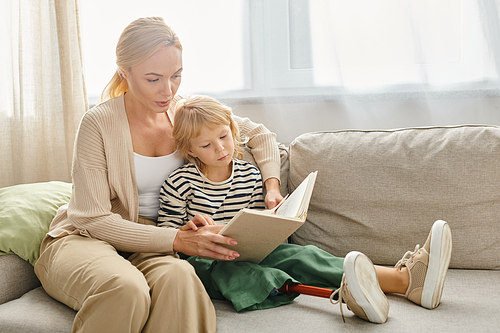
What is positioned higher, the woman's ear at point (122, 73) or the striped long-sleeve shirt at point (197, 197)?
the woman's ear at point (122, 73)

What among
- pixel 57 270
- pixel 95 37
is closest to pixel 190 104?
pixel 57 270

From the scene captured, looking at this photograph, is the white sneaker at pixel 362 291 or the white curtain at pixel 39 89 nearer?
the white sneaker at pixel 362 291

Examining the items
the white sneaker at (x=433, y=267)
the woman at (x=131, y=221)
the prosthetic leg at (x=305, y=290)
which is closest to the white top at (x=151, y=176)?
the woman at (x=131, y=221)

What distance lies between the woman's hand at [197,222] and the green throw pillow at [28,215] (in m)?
0.52

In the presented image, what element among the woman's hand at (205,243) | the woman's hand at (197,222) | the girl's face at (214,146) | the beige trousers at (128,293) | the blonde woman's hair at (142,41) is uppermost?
the blonde woman's hair at (142,41)

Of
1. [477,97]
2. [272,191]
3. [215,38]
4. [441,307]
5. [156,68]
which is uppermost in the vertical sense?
[215,38]

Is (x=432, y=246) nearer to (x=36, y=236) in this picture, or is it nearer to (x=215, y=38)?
(x=36, y=236)

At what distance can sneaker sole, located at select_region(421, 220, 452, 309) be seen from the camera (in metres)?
1.15

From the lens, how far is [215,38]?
2.10 m

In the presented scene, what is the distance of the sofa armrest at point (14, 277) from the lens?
1.36 meters

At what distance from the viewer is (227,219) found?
147 cm

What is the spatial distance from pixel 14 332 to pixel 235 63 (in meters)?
1.43

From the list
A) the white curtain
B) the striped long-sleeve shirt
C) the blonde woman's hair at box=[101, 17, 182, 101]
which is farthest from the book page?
the white curtain

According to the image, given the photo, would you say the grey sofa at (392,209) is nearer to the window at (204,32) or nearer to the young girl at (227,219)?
the young girl at (227,219)
